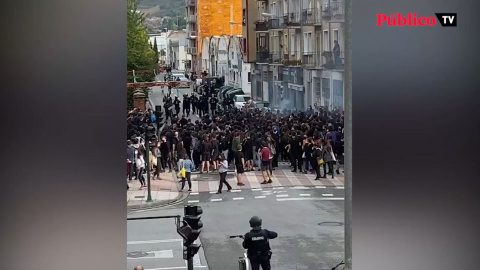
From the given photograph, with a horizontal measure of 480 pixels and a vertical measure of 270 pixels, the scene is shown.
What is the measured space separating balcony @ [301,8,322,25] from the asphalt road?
2.13 m

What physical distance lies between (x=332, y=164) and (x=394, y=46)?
9.49ft

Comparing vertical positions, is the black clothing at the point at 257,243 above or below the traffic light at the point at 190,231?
below

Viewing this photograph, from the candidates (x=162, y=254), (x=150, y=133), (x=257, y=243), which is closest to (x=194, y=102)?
(x=150, y=133)

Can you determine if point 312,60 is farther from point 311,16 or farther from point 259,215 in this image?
point 259,215

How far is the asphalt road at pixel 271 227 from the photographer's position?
9.28 metres

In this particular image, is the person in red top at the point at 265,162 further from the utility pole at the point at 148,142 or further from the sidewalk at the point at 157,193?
the utility pole at the point at 148,142

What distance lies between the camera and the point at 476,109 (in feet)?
22.7

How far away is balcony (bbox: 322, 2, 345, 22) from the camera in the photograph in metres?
8.67

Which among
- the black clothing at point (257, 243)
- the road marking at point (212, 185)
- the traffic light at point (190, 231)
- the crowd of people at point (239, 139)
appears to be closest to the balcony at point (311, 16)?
the crowd of people at point (239, 139)

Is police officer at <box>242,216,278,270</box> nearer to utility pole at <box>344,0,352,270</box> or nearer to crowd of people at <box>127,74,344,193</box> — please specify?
utility pole at <box>344,0,352,270</box>

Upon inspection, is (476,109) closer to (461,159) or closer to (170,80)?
(461,159)

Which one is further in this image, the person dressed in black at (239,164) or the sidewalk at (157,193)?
the person dressed in black at (239,164)

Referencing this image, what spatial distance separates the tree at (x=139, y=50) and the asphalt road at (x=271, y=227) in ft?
5.61

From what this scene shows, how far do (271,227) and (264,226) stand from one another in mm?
91
